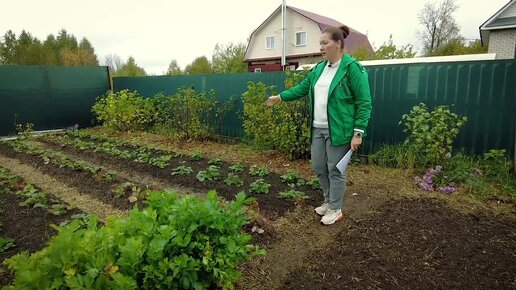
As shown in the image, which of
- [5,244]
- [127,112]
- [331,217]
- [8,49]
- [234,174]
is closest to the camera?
[5,244]

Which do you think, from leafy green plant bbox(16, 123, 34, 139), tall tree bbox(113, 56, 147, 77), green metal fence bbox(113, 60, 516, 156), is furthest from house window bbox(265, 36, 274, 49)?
green metal fence bbox(113, 60, 516, 156)

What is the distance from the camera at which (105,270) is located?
1295mm

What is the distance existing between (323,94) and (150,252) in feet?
6.50

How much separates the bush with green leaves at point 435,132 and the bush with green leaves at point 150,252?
3.34m

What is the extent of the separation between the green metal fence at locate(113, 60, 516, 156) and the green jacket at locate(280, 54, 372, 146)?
265cm

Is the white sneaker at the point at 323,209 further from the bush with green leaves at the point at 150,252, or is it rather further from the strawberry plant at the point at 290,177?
the bush with green leaves at the point at 150,252

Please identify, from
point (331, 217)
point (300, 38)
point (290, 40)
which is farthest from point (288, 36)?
point (331, 217)

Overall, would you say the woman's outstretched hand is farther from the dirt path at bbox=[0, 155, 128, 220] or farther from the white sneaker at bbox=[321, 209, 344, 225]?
the dirt path at bbox=[0, 155, 128, 220]

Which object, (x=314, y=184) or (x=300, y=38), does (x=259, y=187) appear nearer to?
(x=314, y=184)

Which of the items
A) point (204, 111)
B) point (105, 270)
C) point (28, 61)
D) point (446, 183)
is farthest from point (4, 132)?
point (28, 61)

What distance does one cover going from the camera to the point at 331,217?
3.01 meters

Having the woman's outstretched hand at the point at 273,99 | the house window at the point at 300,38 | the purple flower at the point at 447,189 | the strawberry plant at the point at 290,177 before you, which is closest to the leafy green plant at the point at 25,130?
the strawberry plant at the point at 290,177

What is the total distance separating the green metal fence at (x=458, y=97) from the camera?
4254 millimetres

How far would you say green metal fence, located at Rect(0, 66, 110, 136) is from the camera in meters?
8.52
